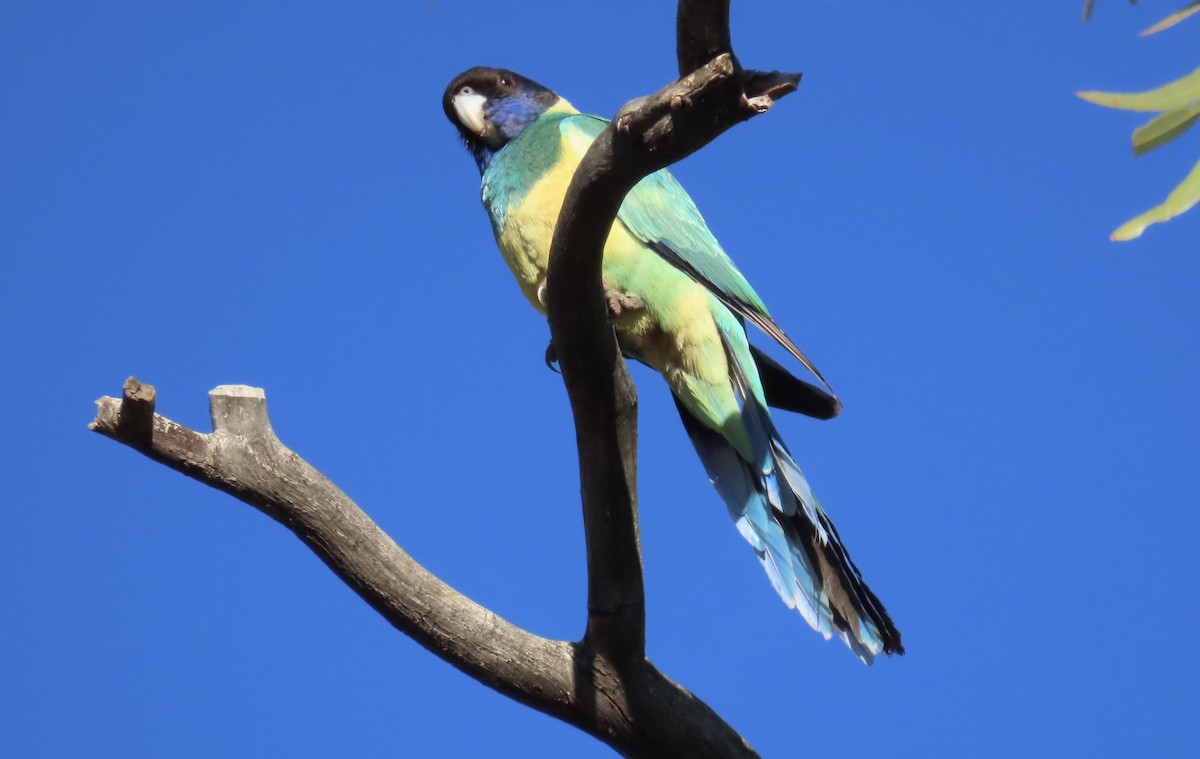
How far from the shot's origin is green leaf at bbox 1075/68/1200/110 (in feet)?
5.54

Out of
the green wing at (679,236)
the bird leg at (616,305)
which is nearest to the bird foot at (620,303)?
the bird leg at (616,305)

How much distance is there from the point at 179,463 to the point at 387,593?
54cm

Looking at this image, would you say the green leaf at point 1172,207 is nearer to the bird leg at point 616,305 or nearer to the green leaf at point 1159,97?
the green leaf at point 1159,97

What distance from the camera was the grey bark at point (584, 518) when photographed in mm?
2410

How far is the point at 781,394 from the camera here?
3.61 meters

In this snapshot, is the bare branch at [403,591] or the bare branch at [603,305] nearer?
the bare branch at [603,305]

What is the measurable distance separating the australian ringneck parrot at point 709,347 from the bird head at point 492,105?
1.09ft

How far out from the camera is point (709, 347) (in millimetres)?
3490

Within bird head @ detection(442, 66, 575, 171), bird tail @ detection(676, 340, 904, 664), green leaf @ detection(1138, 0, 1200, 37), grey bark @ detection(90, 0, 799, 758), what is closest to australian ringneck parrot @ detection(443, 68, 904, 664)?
bird tail @ detection(676, 340, 904, 664)

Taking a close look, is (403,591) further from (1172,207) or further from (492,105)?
(492,105)

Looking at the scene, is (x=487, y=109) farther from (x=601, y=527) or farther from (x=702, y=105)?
(x=702, y=105)

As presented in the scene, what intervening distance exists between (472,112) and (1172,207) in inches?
121

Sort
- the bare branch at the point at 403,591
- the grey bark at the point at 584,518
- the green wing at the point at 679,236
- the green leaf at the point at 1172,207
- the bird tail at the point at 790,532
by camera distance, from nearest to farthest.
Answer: the green leaf at the point at 1172,207 < the grey bark at the point at 584,518 < the bare branch at the point at 403,591 < the bird tail at the point at 790,532 < the green wing at the point at 679,236

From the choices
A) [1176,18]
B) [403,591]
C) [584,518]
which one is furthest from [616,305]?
[1176,18]
